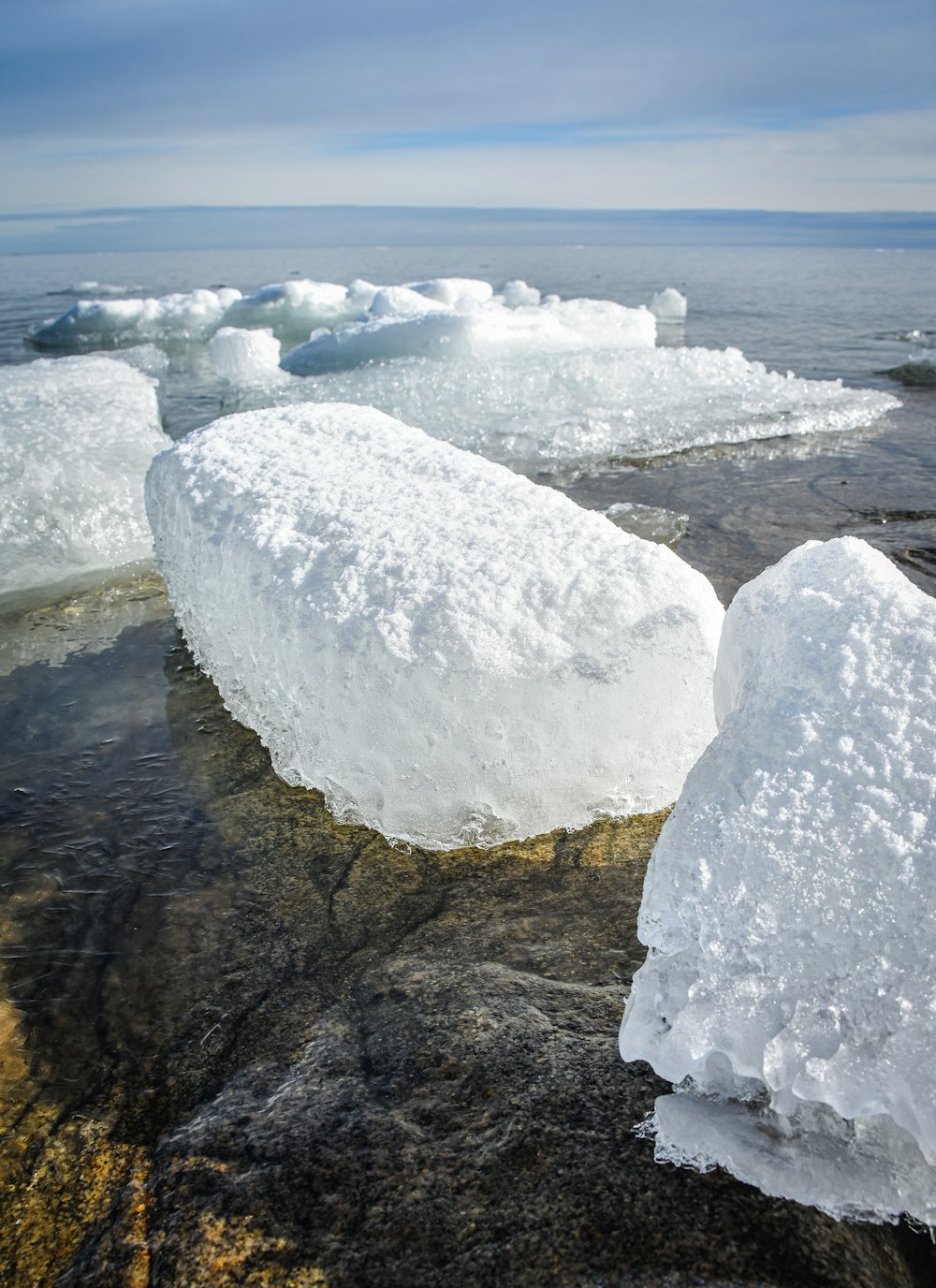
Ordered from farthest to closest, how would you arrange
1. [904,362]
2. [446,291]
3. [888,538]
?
[446,291]
[904,362]
[888,538]

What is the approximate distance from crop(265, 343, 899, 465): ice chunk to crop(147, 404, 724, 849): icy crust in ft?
13.3

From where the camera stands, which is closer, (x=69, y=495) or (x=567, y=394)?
(x=69, y=495)

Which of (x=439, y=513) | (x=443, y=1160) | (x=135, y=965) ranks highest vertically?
(x=439, y=513)

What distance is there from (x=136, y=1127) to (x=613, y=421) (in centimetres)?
633

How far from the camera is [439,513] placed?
8.68 ft

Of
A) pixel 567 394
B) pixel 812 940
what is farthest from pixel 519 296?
pixel 812 940

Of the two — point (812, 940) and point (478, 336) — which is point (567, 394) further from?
point (812, 940)

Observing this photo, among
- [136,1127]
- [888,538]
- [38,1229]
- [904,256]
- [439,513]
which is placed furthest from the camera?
[904,256]

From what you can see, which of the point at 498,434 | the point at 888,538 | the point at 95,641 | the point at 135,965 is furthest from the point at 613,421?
the point at 135,965

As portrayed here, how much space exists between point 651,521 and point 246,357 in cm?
645

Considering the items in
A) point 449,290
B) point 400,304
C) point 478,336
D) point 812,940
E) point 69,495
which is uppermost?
point 449,290

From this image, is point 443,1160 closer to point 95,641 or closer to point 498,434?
point 95,641

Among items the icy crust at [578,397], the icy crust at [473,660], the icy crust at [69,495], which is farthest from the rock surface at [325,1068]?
the icy crust at [578,397]

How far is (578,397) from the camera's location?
7418mm
